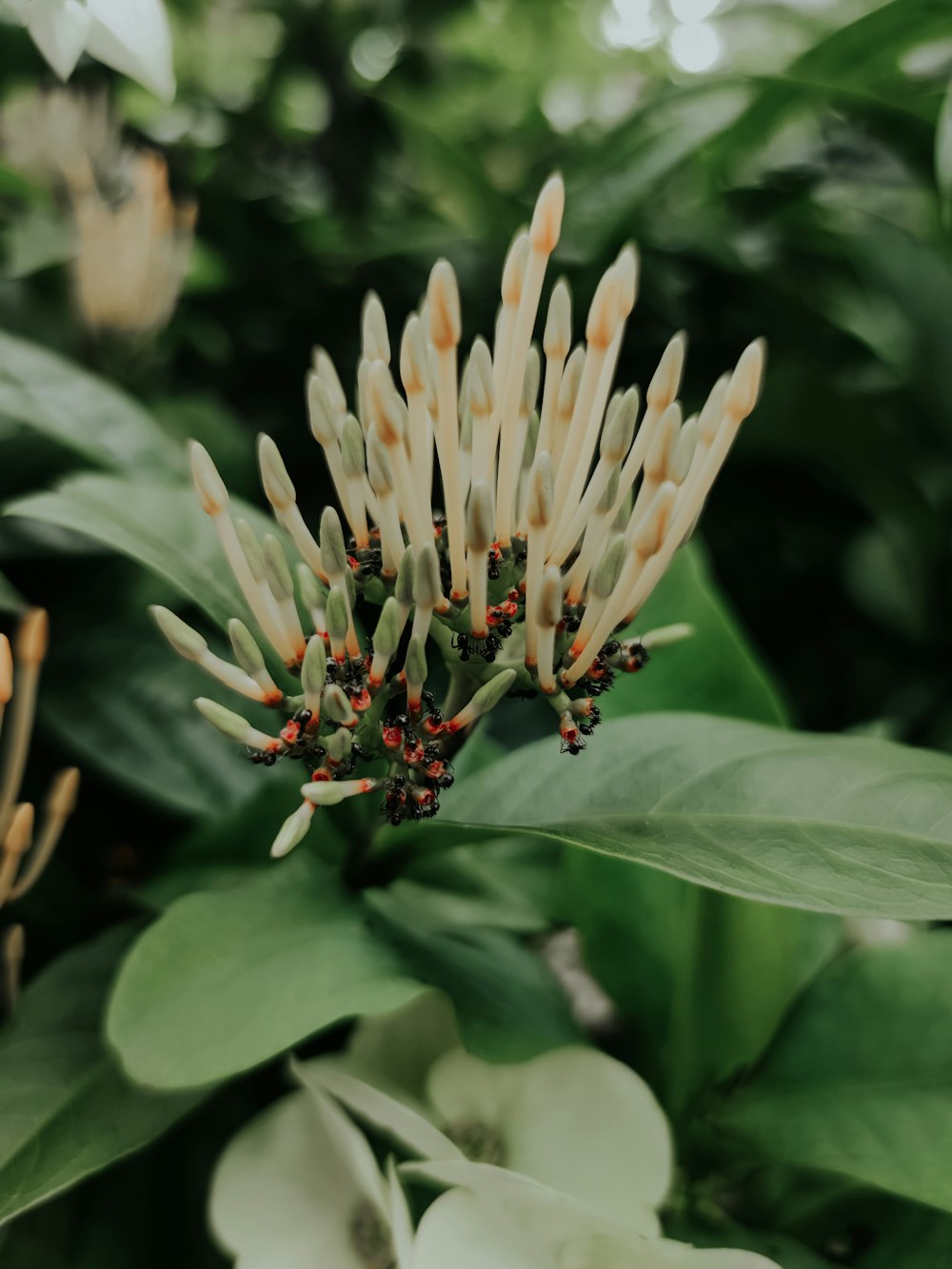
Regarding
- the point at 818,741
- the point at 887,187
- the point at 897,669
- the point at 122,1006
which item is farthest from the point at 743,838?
the point at 887,187

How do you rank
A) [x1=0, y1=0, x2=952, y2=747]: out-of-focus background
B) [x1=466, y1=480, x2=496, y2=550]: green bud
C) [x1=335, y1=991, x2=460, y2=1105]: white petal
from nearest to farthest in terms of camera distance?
[x1=466, y1=480, x2=496, y2=550]: green bud, [x1=335, y1=991, x2=460, y2=1105]: white petal, [x1=0, y1=0, x2=952, y2=747]: out-of-focus background

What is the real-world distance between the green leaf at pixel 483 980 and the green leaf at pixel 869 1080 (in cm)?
8

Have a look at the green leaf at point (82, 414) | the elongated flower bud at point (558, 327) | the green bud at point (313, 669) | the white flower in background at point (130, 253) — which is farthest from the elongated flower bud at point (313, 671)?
the white flower in background at point (130, 253)

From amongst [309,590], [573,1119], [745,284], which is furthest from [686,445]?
[745,284]

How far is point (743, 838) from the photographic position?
0.30 metres

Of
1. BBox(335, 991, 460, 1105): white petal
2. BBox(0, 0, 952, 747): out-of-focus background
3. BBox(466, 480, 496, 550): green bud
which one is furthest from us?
BBox(0, 0, 952, 747): out-of-focus background

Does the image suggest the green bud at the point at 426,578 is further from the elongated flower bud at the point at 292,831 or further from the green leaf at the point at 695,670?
the green leaf at the point at 695,670

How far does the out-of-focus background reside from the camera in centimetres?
65

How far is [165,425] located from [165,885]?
0.35 m

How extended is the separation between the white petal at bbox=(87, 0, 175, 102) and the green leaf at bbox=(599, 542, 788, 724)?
274 mm

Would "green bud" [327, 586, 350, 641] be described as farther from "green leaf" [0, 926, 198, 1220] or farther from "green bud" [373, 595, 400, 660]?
"green leaf" [0, 926, 198, 1220]

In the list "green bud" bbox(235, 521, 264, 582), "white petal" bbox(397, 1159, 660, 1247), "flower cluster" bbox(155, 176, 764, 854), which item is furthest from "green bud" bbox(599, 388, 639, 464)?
"white petal" bbox(397, 1159, 660, 1247)

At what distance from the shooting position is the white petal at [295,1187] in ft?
1.07

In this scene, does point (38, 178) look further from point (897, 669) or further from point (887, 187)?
point (897, 669)
